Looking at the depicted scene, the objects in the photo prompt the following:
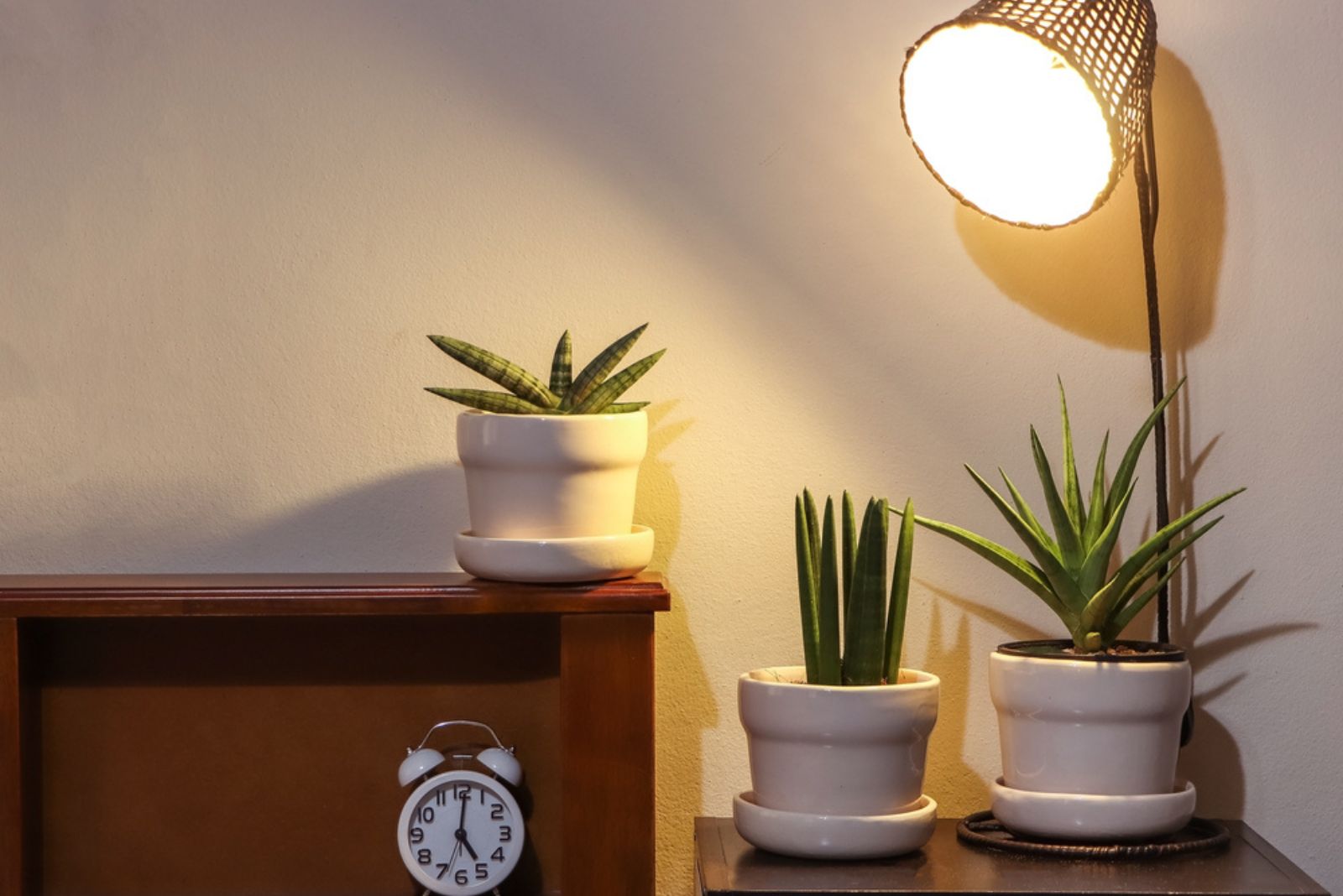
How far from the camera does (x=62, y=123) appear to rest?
121 centimetres

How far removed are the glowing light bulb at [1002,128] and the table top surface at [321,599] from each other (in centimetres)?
45

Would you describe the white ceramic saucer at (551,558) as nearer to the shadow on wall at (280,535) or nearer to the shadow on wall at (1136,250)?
the shadow on wall at (280,535)

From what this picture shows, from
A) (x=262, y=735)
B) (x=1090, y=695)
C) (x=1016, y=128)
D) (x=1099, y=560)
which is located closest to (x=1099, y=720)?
(x=1090, y=695)

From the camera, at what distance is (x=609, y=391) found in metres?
1.09

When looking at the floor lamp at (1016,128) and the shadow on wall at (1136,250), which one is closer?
the floor lamp at (1016,128)

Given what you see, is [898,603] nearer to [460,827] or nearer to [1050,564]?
[1050,564]

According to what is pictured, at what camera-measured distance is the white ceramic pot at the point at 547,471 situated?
1042 millimetres

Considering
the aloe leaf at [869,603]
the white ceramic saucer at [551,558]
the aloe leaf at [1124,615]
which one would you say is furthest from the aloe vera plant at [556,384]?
the aloe leaf at [1124,615]

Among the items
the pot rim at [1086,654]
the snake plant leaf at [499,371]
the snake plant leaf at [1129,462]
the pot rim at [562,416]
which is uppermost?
the snake plant leaf at [499,371]

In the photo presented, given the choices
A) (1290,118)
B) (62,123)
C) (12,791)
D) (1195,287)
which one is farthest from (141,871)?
(1290,118)

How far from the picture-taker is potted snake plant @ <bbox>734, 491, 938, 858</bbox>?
101cm

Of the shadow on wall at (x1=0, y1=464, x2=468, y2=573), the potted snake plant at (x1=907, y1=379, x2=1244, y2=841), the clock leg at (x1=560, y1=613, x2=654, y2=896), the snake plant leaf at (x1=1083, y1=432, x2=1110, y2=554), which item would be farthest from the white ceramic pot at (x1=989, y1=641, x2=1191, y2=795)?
the shadow on wall at (x1=0, y1=464, x2=468, y2=573)

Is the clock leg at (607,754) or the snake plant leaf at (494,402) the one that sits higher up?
the snake plant leaf at (494,402)

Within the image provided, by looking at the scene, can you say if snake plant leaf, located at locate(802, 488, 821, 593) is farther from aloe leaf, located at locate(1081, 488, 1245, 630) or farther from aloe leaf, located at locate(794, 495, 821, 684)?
aloe leaf, located at locate(1081, 488, 1245, 630)
